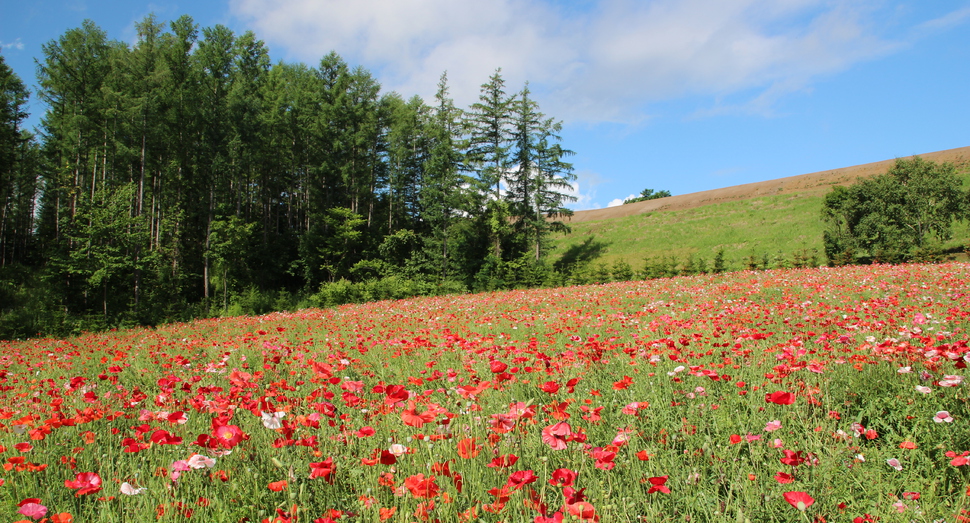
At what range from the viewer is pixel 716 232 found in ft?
125

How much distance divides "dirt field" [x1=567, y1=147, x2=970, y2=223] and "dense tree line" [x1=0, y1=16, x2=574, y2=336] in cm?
2727

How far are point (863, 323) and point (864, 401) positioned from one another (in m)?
2.32

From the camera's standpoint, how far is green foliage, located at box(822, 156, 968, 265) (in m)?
25.1

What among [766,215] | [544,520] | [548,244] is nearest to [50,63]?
[548,244]

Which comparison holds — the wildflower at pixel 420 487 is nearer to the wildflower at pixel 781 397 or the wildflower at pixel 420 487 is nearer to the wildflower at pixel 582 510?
the wildflower at pixel 582 510

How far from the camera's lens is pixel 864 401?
3.01 m

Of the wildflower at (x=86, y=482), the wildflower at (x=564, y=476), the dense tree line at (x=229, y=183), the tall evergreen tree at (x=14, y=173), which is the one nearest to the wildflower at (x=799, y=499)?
the wildflower at (x=564, y=476)

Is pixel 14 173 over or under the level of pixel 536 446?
over

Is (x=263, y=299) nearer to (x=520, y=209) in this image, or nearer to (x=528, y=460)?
(x=520, y=209)

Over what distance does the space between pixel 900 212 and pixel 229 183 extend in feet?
136

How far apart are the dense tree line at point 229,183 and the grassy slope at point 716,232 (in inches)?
318

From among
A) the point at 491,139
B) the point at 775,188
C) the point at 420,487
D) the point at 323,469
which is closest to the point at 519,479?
the point at 420,487

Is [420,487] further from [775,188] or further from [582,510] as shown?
[775,188]

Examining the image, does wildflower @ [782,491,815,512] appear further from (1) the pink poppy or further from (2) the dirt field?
(2) the dirt field
